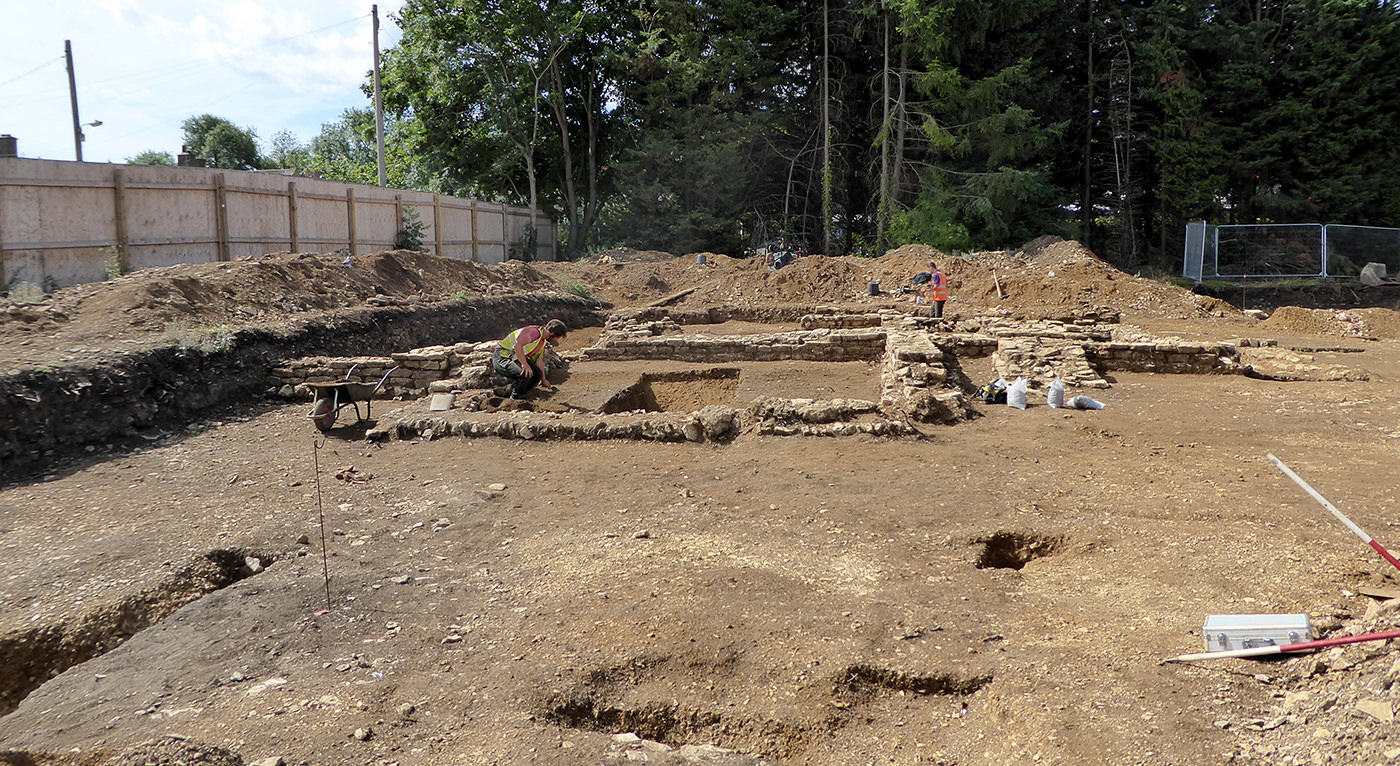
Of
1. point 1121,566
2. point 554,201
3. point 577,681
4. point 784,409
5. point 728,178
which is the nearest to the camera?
point 577,681

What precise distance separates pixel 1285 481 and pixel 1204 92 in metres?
23.6

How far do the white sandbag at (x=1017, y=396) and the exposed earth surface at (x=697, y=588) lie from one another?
1.07 feet

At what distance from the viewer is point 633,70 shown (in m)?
28.2

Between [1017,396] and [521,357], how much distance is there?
5978 millimetres

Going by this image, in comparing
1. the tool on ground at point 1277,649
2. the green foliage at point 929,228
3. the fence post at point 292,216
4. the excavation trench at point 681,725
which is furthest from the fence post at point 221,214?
the green foliage at point 929,228

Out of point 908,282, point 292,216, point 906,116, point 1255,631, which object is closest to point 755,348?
point 908,282

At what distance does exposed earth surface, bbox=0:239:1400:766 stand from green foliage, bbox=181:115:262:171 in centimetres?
3274

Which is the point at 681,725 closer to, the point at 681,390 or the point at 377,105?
the point at 681,390

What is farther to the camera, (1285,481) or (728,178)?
(728,178)

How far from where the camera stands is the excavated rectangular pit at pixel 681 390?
1147cm

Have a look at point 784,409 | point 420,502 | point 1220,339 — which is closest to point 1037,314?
point 1220,339

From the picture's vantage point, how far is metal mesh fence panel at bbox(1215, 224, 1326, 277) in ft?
68.8

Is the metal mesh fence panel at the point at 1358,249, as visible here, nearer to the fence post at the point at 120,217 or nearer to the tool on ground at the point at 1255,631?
the tool on ground at the point at 1255,631

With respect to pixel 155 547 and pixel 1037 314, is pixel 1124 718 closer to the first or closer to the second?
pixel 155 547
